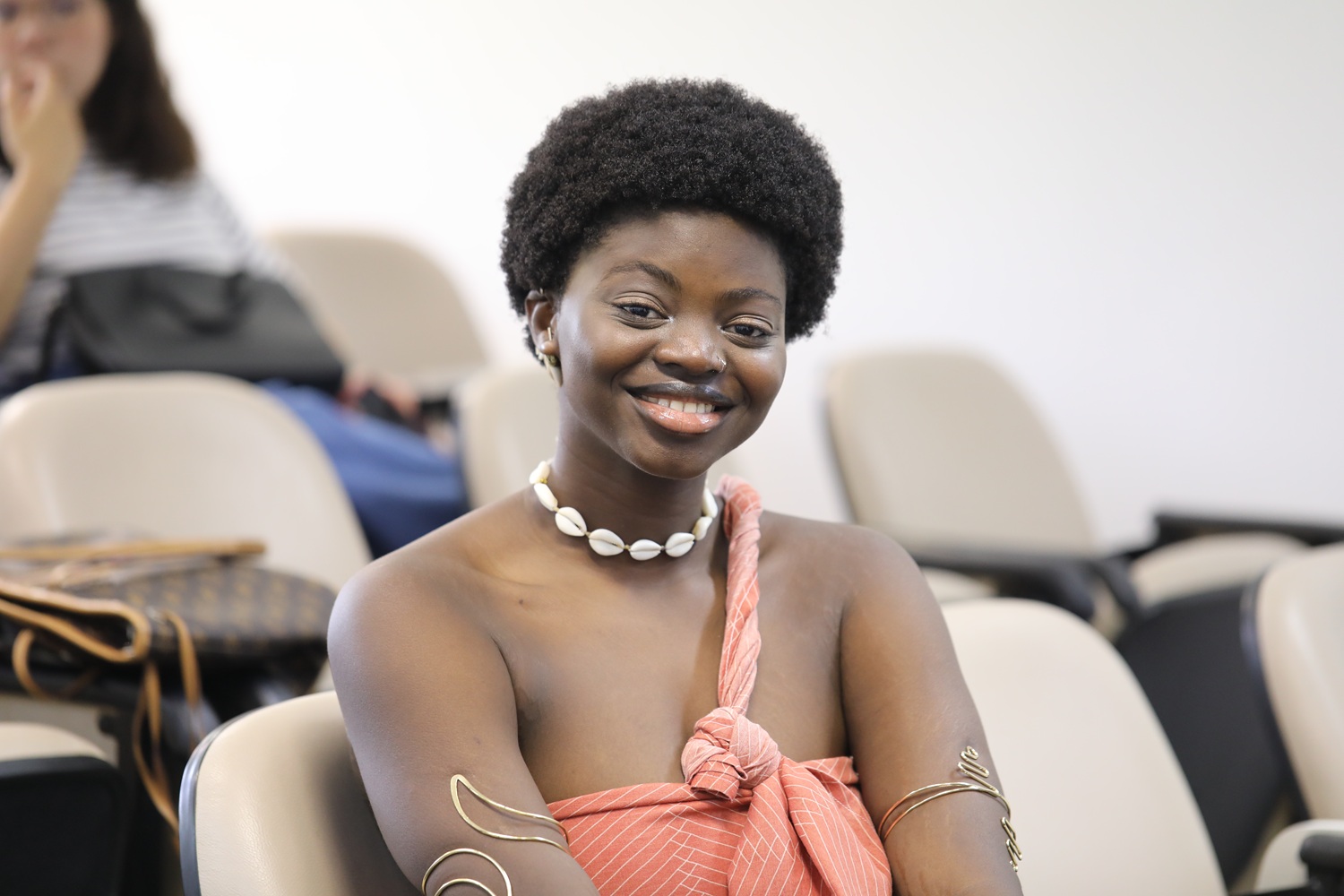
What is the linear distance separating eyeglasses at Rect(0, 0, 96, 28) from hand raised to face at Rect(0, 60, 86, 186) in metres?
0.07

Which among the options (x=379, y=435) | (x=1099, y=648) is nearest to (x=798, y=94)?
(x=379, y=435)

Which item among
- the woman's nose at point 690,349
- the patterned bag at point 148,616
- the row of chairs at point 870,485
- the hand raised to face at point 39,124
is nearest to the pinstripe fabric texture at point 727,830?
the woman's nose at point 690,349

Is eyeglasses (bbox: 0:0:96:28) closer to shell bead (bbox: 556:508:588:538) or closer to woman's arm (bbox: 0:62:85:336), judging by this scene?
woman's arm (bbox: 0:62:85:336)

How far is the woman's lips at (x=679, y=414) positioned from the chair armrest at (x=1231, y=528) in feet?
7.00

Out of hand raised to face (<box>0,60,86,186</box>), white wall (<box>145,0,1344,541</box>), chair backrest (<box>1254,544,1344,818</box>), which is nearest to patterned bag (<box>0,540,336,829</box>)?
hand raised to face (<box>0,60,86,186</box>)

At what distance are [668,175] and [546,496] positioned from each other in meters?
0.28

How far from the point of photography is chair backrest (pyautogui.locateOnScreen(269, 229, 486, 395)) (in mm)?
3332

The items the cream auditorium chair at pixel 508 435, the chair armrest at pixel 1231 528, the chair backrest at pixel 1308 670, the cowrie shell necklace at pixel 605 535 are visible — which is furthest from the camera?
the chair armrest at pixel 1231 528

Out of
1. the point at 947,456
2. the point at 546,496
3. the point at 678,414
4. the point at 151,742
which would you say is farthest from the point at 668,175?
the point at 947,456

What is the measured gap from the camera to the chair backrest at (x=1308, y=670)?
1.54 metres

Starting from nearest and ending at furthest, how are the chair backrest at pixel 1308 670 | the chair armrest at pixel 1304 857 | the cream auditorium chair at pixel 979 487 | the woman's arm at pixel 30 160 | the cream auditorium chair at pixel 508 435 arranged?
the chair armrest at pixel 1304 857 < the chair backrest at pixel 1308 670 < the cream auditorium chair at pixel 508 435 < the woman's arm at pixel 30 160 < the cream auditorium chair at pixel 979 487

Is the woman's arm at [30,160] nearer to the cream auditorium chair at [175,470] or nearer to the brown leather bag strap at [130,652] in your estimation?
the cream auditorium chair at [175,470]

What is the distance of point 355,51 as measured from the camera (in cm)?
365

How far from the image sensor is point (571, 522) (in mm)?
1126
